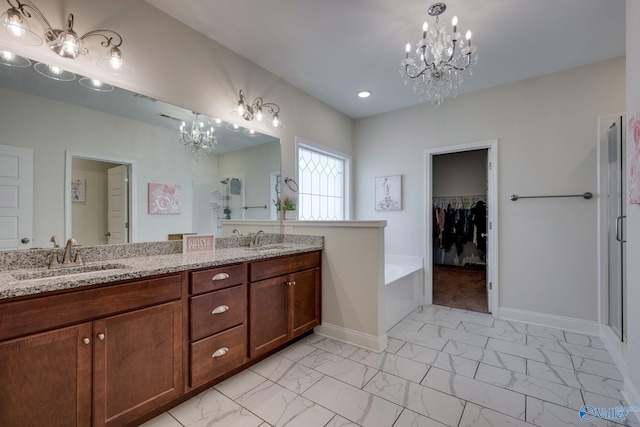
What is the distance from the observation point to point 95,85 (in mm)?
1791

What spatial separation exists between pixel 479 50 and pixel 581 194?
5.78 feet

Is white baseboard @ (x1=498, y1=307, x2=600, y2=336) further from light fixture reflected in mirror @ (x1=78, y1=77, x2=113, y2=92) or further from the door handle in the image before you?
light fixture reflected in mirror @ (x1=78, y1=77, x2=113, y2=92)

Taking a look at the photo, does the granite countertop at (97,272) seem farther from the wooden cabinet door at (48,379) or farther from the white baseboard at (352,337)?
the white baseboard at (352,337)

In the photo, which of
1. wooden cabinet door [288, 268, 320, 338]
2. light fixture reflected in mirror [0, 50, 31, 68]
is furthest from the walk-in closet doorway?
light fixture reflected in mirror [0, 50, 31, 68]

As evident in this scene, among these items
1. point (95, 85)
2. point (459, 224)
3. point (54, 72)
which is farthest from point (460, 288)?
point (54, 72)

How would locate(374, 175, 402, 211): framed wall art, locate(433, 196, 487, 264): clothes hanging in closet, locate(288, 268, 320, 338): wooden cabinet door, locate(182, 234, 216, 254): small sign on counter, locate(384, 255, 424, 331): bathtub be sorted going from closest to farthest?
1. locate(182, 234, 216, 254): small sign on counter
2. locate(288, 268, 320, 338): wooden cabinet door
3. locate(384, 255, 424, 331): bathtub
4. locate(374, 175, 402, 211): framed wall art
5. locate(433, 196, 487, 264): clothes hanging in closet

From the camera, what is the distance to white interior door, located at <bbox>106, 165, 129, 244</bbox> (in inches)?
75.0

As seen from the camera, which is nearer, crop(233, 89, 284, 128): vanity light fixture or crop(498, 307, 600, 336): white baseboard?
crop(233, 89, 284, 128): vanity light fixture

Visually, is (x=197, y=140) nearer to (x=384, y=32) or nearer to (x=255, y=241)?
(x=255, y=241)

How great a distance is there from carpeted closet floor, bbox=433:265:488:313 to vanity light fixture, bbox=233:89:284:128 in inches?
122

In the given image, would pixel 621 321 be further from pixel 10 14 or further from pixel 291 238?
pixel 10 14

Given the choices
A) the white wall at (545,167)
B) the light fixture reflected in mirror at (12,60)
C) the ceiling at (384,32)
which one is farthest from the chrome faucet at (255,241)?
the white wall at (545,167)

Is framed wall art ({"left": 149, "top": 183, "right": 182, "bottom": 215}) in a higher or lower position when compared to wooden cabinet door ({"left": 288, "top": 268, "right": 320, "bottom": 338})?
higher

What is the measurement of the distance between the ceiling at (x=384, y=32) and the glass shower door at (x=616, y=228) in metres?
0.83
